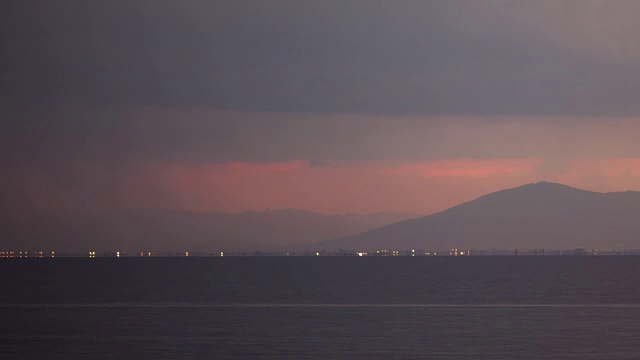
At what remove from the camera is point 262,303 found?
9500 centimetres

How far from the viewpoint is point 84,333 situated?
62.0m

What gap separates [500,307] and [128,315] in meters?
31.9

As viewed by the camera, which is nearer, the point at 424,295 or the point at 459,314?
the point at 459,314

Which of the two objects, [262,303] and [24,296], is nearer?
[262,303]

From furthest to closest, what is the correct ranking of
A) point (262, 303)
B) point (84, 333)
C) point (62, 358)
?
point (262, 303)
point (84, 333)
point (62, 358)

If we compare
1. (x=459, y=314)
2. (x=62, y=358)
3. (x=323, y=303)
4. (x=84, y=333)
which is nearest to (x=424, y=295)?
(x=323, y=303)

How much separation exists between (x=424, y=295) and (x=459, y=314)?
34031 millimetres

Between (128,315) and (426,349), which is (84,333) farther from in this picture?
(426,349)

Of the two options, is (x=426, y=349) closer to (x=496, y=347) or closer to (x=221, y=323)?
(x=496, y=347)

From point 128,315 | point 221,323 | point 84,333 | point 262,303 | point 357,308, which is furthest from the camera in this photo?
point 262,303

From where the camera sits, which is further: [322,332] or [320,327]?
[320,327]

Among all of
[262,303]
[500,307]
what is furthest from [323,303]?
[500,307]

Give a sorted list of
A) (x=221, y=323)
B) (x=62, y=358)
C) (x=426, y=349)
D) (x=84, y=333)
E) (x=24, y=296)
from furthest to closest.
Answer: (x=24, y=296) → (x=221, y=323) → (x=84, y=333) → (x=426, y=349) → (x=62, y=358)

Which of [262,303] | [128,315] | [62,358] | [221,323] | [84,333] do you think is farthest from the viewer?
[262,303]
